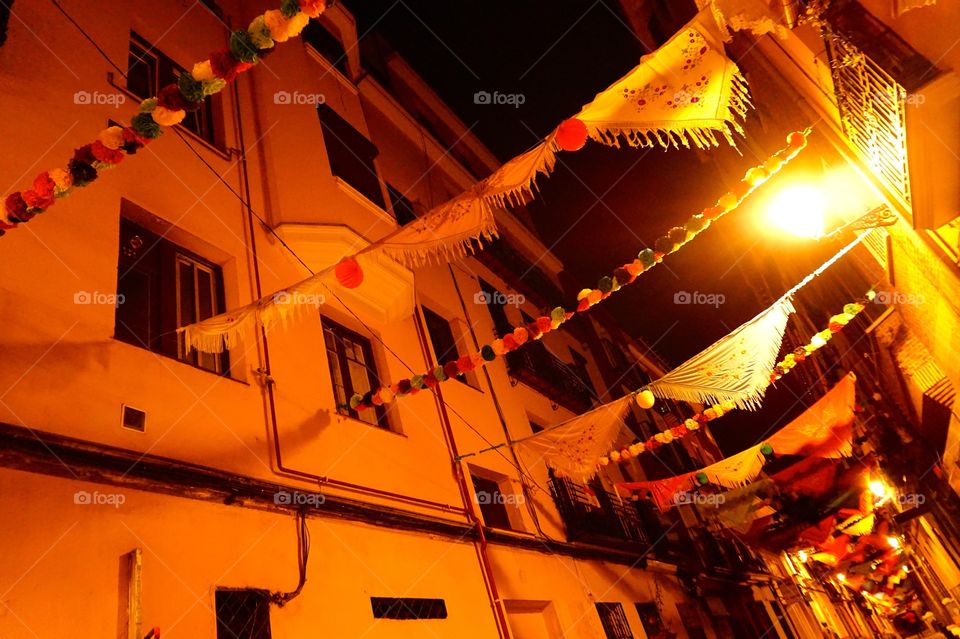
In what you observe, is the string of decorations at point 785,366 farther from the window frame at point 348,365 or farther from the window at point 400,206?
the window at point 400,206

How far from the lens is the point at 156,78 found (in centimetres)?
784

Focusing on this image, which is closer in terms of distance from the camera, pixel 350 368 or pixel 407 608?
Result: pixel 407 608

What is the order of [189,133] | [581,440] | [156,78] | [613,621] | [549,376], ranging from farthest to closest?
1. [549,376]
2. [613,621]
3. [581,440]
4. [156,78]
5. [189,133]

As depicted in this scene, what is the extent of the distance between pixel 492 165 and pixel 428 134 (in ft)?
12.3

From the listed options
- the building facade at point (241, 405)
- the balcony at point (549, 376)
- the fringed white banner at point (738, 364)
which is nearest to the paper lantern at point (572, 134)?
the building facade at point (241, 405)

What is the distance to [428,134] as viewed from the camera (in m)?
14.8

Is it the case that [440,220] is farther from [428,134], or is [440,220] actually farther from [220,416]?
[428,134]

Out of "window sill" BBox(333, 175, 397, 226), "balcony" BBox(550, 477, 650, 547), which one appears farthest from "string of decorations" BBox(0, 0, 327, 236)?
"balcony" BBox(550, 477, 650, 547)

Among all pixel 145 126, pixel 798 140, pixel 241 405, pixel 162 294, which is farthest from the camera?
pixel 162 294

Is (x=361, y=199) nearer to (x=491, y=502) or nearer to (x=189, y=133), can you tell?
(x=189, y=133)

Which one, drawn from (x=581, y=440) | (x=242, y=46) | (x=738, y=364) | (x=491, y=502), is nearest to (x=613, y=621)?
(x=491, y=502)

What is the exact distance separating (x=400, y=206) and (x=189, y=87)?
963cm

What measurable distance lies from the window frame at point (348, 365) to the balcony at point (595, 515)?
475 cm

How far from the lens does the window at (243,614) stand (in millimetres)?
4504
